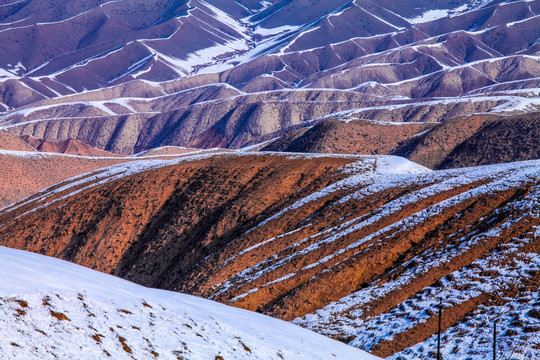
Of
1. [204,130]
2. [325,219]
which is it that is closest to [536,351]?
[325,219]

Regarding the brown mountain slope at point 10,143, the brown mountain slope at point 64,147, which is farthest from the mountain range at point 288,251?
the brown mountain slope at point 64,147

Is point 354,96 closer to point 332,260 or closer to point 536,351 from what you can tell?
point 332,260

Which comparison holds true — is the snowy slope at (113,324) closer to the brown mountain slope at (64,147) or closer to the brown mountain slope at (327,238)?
the brown mountain slope at (327,238)

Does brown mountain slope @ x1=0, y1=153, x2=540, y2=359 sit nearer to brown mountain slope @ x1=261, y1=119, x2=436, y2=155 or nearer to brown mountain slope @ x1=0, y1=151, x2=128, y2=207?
brown mountain slope @ x1=0, y1=151, x2=128, y2=207

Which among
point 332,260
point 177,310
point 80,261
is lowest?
point 80,261

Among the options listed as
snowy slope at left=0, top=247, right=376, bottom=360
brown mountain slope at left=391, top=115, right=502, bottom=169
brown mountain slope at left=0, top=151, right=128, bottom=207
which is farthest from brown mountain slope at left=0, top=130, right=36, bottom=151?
snowy slope at left=0, top=247, right=376, bottom=360

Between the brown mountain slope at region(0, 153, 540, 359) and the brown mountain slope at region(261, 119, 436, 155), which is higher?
the brown mountain slope at region(0, 153, 540, 359)

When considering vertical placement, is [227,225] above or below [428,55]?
above
